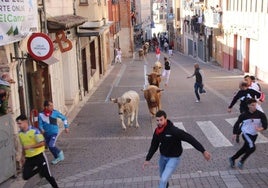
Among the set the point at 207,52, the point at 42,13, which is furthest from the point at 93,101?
the point at 207,52

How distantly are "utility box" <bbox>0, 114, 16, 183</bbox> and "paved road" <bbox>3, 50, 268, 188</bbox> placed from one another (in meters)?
0.28

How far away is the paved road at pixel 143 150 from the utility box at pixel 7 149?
28 cm

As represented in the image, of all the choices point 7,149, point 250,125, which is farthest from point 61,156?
point 250,125

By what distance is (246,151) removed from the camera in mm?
9789

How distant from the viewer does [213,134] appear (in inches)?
530

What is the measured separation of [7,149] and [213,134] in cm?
627

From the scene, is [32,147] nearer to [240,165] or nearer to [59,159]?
[59,159]

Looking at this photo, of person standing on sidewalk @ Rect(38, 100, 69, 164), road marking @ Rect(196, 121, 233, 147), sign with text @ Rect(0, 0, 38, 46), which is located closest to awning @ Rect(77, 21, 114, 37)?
road marking @ Rect(196, 121, 233, 147)

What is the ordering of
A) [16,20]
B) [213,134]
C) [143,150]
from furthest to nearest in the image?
1. [213,134]
2. [143,150]
3. [16,20]

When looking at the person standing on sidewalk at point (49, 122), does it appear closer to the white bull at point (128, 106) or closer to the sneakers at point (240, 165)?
the white bull at point (128, 106)

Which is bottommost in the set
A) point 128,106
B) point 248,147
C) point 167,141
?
point 128,106

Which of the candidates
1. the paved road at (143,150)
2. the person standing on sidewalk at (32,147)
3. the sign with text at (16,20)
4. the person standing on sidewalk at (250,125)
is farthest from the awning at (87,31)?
the person standing on sidewalk at (32,147)

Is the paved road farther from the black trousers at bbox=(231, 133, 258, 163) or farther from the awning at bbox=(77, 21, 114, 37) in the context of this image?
the awning at bbox=(77, 21, 114, 37)

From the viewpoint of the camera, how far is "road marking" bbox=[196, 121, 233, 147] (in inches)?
486
